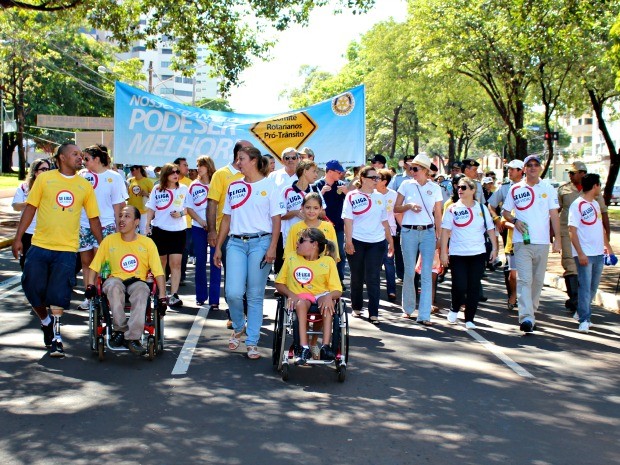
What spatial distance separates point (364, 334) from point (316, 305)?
2257 millimetres

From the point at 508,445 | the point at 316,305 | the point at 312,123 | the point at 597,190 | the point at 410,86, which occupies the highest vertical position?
the point at 410,86

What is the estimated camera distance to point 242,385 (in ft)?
23.0

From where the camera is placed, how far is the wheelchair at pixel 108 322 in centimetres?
764

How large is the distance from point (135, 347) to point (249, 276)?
3.85ft

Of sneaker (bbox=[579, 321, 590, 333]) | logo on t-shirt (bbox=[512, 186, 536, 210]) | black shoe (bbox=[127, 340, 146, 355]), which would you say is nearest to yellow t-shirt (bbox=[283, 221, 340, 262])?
black shoe (bbox=[127, 340, 146, 355])

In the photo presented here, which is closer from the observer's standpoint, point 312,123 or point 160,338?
point 160,338

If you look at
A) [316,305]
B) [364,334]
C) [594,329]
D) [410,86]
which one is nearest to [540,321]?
[594,329]

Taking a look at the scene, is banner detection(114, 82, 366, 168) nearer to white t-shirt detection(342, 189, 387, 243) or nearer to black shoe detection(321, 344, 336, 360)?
white t-shirt detection(342, 189, 387, 243)

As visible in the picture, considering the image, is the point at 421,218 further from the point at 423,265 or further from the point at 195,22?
the point at 195,22

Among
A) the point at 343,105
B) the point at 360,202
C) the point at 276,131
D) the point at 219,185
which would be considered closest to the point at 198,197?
the point at 360,202

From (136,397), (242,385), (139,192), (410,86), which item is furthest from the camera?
(410,86)

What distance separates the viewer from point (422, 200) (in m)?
10.3

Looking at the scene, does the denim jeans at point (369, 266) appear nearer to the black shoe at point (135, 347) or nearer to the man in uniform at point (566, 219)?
the man in uniform at point (566, 219)

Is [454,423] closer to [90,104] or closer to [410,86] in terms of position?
[410,86]
